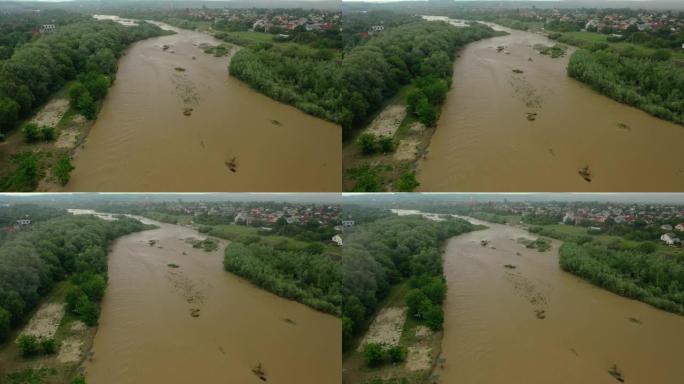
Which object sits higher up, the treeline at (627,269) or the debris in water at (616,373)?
the treeline at (627,269)

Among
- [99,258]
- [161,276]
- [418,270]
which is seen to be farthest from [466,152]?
[99,258]

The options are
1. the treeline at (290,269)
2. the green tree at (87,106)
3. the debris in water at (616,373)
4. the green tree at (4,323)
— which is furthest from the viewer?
the treeline at (290,269)

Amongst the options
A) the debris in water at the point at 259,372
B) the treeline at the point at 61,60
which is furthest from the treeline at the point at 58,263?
the debris in water at the point at 259,372

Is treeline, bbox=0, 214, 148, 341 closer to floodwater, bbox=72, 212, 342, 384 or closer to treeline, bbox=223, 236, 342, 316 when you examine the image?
floodwater, bbox=72, 212, 342, 384

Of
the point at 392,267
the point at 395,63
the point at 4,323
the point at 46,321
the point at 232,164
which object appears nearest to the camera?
the point at 4,323

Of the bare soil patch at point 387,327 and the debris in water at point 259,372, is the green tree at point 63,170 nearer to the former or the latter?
the debris in water at point 259,372

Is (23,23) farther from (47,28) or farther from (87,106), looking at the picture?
(87,106)

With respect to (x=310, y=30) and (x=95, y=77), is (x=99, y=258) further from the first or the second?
(x=310, y=30)

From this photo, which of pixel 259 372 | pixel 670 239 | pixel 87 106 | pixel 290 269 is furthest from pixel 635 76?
pixel 87 106
